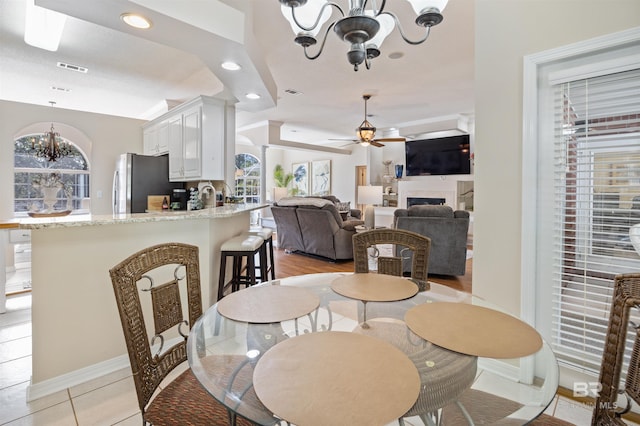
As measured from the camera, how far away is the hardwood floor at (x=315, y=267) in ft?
13.4

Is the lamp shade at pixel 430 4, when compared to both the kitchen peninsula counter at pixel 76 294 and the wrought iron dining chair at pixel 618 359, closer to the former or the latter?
the wrought iron dining chair at pixel 618 359

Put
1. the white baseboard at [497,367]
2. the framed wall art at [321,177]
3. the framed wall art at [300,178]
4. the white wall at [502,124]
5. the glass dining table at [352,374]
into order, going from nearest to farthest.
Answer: the glass dining table at [352,374] < the white baseboard at [497,367] < the white wall at [502,124] < the framed wall art at [321,177] < the framed wall art at [300,178]

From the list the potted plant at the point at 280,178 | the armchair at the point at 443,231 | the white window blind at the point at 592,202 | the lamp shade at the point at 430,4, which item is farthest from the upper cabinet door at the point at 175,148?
the potted plant at the point at 280,178

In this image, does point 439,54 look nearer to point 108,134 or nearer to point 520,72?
point 520,72

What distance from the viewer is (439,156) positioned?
280 inches

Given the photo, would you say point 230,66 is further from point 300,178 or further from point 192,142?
point 300,178

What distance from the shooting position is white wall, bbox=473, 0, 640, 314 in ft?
5.86

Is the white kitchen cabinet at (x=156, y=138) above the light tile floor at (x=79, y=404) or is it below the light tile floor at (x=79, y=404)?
above

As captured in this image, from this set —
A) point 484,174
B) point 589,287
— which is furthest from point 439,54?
point 589,287

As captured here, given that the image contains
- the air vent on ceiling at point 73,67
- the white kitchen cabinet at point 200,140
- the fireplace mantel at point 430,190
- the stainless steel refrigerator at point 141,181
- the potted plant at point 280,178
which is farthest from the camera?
the potted plant at point 280,178

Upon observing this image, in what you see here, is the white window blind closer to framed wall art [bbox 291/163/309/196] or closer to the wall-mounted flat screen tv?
the wall-mounted flat screen tv

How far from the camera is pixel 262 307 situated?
1283mm

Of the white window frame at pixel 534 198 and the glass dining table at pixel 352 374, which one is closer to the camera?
the glass dining table at pixel 352 374

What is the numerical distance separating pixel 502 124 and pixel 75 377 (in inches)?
123
